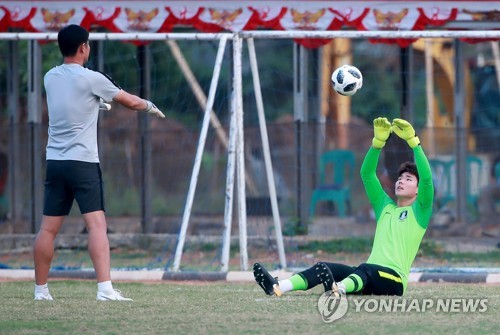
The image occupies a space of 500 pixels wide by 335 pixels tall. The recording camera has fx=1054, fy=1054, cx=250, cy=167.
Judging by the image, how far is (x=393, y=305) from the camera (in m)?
7.20

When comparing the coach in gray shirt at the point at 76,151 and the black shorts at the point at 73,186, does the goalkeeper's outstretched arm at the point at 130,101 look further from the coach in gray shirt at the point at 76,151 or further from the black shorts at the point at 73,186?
the black shorts at the point at 73,186

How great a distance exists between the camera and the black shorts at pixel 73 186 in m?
7.64

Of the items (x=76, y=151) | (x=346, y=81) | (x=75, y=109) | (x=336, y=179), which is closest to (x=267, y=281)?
(x=76, y=151)

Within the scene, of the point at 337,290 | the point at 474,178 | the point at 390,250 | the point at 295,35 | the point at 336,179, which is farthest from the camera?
the point at 336,179

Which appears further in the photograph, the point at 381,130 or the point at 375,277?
the point at 381,130

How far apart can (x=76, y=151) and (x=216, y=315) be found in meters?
1.72

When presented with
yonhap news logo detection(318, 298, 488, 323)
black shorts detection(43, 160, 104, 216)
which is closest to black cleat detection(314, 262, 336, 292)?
yonhap news logo detection(318, 298, 488, 323)

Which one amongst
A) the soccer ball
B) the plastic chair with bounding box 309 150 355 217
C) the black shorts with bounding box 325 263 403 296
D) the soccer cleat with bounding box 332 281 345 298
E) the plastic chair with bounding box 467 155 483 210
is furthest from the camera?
the plastic chair with bounding box 309 150 355 217

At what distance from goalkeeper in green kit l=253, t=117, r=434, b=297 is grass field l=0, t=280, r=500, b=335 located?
0.59 feet

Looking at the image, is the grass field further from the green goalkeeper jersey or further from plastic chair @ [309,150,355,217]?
plastic chair @ [309,150,355,217]

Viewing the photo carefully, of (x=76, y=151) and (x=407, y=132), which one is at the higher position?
(x=407, y=132)

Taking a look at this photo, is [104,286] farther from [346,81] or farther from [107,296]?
[346,81]

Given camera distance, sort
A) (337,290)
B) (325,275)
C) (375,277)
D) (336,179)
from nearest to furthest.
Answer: (337,290) < (325,275) < (375,277) < (336,179)

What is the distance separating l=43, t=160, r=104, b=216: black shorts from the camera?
301 inches
